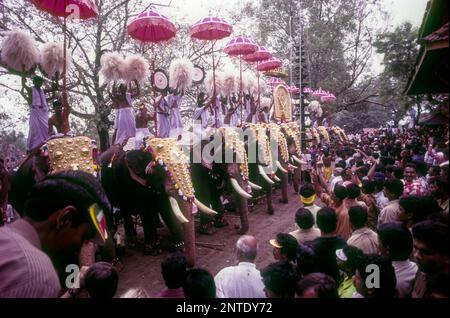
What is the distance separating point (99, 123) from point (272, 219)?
5772 millimetres

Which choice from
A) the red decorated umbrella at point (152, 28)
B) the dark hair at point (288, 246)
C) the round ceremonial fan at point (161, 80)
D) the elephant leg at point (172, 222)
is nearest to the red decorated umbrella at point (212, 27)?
the red decorated umbrella at point (152, 28)

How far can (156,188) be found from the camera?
16.9ft

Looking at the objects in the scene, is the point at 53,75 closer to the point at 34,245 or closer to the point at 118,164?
the point at 118,164

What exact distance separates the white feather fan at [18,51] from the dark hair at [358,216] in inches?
196

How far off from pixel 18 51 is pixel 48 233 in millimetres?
4576

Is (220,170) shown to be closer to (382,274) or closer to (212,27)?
(212,27)

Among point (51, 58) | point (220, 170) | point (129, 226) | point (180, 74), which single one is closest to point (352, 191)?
point (220, 170)

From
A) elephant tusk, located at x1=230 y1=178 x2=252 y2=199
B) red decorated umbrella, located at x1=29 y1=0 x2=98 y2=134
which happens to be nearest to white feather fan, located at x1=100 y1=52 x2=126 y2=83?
red decorated umbrella, located at x1=29 y1=0 x2=98 y2=134

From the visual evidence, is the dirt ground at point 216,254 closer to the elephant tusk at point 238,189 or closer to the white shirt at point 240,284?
the elephant tusk at point 238,189

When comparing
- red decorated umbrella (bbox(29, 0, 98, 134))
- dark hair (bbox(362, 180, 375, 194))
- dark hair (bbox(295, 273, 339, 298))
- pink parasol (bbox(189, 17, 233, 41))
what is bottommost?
dark hair (bbox(295, 273, 339, 298))

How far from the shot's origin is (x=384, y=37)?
45.0 ft

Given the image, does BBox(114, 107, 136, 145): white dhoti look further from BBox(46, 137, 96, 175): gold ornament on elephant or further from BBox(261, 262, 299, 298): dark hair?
BBox(261, 262, 299, 298): dark hair

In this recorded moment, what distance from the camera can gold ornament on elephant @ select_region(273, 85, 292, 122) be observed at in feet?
36.6

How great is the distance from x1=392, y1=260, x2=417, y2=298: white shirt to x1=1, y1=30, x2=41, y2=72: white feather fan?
546 centimetres
